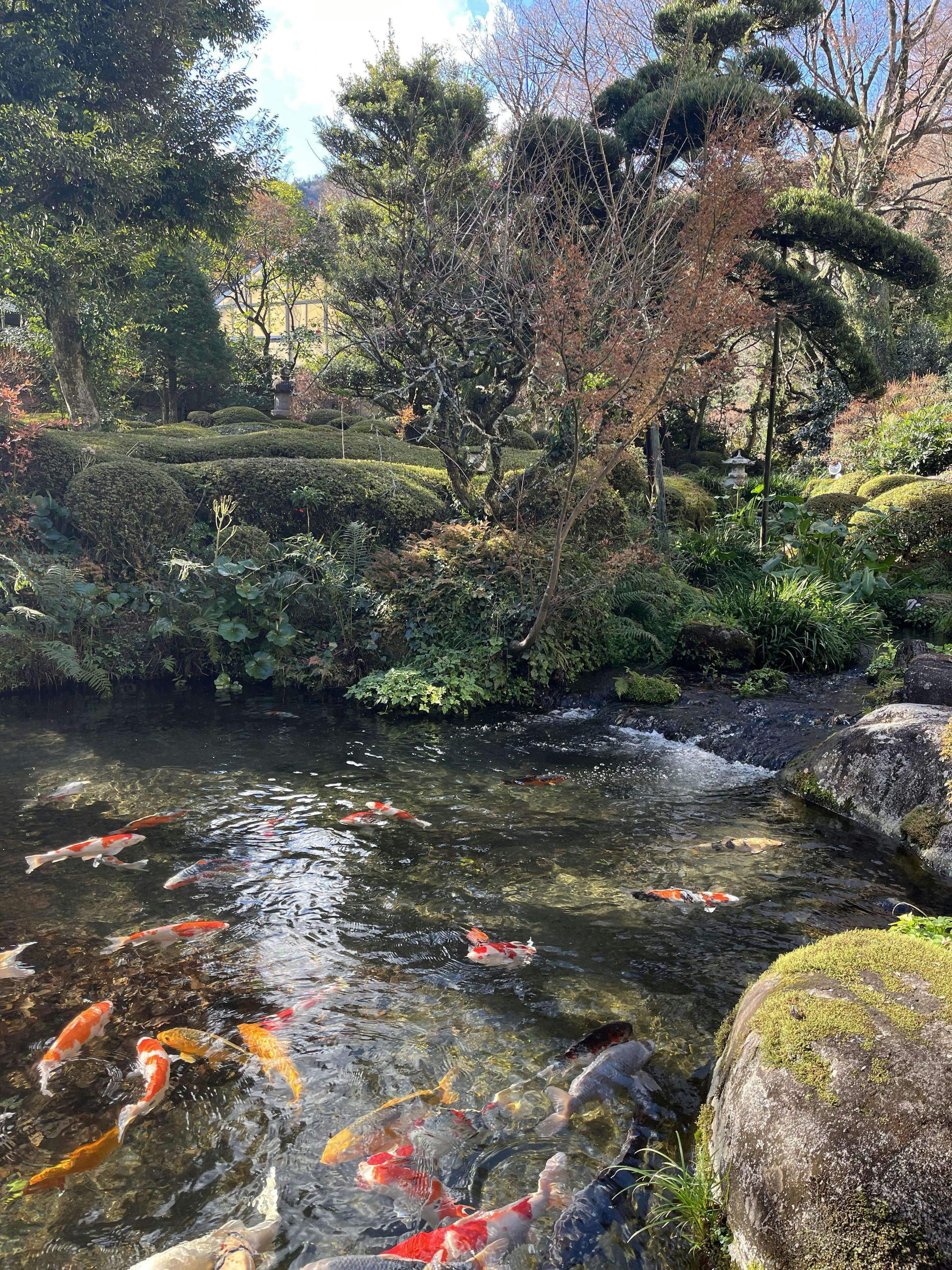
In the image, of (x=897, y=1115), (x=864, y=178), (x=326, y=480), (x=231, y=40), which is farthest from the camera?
(x=864, y=178)

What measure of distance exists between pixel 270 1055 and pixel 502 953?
4.10 ft

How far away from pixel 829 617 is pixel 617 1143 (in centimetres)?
828

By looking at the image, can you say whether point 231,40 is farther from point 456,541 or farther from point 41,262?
point 456,541

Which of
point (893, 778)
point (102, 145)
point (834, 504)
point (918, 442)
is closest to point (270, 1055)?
point (893, 778)

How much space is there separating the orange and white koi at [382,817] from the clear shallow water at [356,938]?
0.42 ft

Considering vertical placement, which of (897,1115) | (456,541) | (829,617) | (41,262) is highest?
(41,262)

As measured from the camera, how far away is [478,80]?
1678cm

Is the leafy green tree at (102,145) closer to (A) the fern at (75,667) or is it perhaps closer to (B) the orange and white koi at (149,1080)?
(A) the fern at (75,667)

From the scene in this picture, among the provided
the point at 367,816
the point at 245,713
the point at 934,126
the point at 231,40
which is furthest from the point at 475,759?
the point at 934,126

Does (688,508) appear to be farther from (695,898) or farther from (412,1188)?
(412,1188)

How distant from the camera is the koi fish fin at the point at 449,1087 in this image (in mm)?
2977

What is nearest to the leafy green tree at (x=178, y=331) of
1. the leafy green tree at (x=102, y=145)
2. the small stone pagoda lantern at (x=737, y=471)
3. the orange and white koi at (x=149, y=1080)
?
the leafy green tree at (x=102, y=145)

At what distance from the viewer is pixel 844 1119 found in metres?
2.06

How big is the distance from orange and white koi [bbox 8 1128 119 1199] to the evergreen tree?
11799mm
